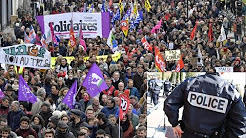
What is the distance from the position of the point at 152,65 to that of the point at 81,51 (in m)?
1.82

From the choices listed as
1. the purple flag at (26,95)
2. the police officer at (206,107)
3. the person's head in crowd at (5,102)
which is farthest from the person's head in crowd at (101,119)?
the police officer at (206,107)

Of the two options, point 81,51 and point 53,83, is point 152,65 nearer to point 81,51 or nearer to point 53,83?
point 81,51

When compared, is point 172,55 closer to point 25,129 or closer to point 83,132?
point 25,129

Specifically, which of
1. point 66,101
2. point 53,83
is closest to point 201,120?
point 66,101

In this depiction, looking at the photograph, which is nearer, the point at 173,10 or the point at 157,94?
the point at 157,94

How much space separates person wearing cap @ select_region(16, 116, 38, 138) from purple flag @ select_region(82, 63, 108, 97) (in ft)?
6.54

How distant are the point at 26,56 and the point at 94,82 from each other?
87.5 inches

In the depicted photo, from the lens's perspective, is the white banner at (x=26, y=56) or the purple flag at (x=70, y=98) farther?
the white banner at (x=26, y=56)

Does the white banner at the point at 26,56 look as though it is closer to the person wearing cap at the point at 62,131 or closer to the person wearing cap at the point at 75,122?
the person wearing cap at the point at 75,122

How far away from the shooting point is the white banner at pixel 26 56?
45.4 feet

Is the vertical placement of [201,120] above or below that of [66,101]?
above

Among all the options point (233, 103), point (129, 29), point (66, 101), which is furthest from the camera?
point (129, 29)

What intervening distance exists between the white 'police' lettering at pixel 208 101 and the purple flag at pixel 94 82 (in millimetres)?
6110

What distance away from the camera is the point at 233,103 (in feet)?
19.8
